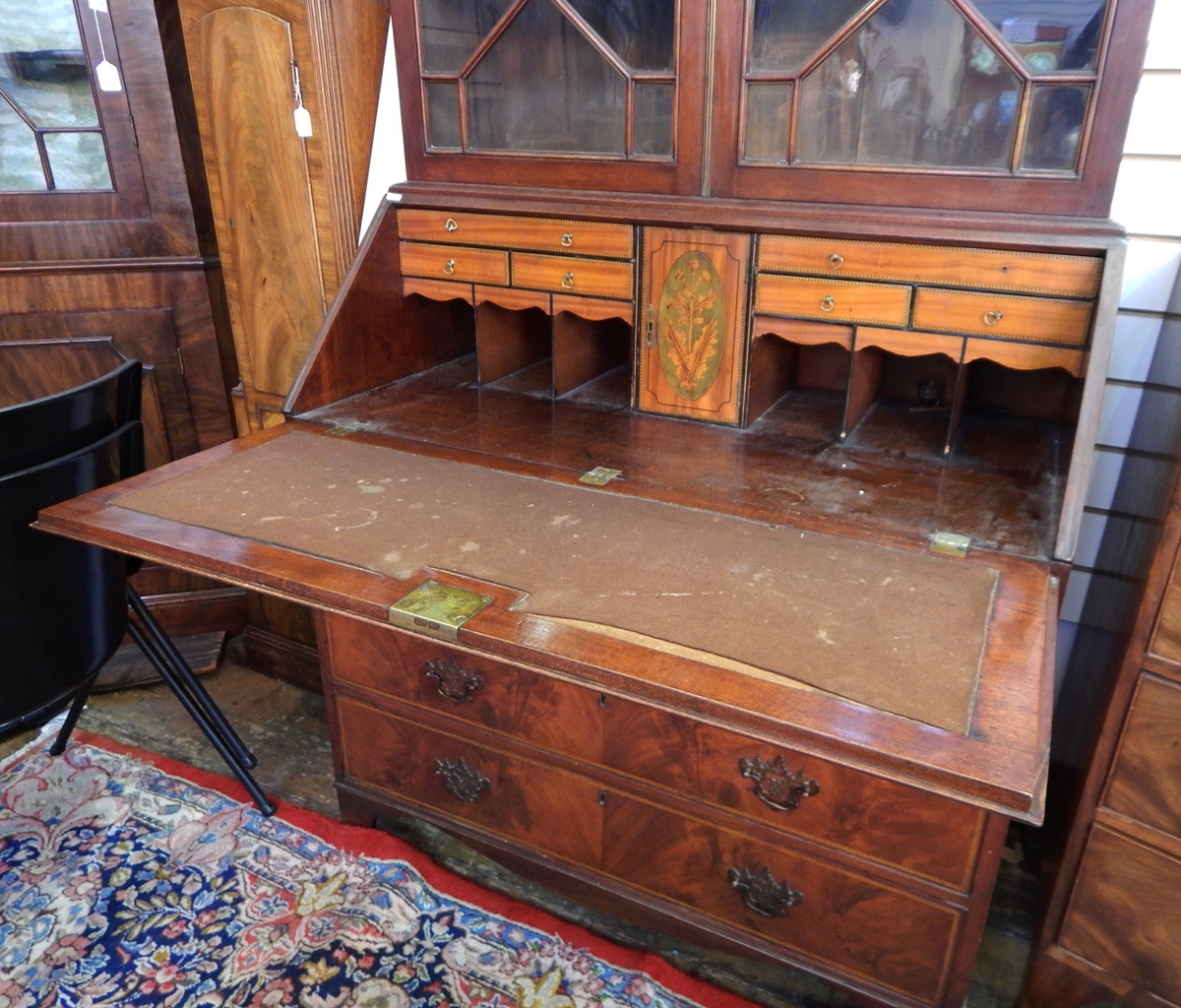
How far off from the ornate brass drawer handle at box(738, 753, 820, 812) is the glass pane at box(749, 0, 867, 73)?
3.48ft

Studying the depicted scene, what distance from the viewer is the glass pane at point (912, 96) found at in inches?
51.5

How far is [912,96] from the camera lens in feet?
4.48

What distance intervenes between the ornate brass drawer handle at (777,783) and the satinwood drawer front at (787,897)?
10cm

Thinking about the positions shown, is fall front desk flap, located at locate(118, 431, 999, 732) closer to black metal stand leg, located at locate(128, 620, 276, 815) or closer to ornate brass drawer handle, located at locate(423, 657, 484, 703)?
ornate brass drawer handle, located at locate(423, 657, 484, 703)

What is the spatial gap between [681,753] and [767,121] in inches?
40.0

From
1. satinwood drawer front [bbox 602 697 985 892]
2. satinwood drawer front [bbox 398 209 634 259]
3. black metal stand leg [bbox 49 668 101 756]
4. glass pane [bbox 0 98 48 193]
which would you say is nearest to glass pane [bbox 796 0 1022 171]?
satinwood drawer front [bbox 398 209 634 259]

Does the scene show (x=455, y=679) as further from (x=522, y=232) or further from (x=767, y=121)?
(x=767, y=121)

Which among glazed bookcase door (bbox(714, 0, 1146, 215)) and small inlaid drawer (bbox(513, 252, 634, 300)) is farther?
small inlaid drawer (bbox(513, 252, 634, 300))

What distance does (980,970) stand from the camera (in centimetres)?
156

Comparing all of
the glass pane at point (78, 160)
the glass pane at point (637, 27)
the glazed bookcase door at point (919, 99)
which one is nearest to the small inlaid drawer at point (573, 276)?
the glazed bookcase door at point (919, 99)

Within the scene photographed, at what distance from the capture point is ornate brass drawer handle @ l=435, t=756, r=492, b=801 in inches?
58.9

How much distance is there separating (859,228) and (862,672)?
30.6 inches

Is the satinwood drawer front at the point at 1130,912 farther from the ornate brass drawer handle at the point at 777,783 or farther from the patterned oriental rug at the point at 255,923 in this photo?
the patterned oriental rug at the point at 255,923

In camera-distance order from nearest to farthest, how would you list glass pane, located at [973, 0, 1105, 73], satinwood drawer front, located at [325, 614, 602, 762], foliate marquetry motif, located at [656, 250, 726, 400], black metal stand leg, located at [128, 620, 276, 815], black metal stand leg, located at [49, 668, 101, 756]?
glass pane, located at [973, 0, 1105, 73] < satinwood drawer front, located at [325, 614, 602, 762] < foliate marquetry motif, located at [656, 250, 726, 400] < black metal stand leg, located at [128, 620, 276, 815] < black metal stand leg, located at [49, 668, 101, 756]
